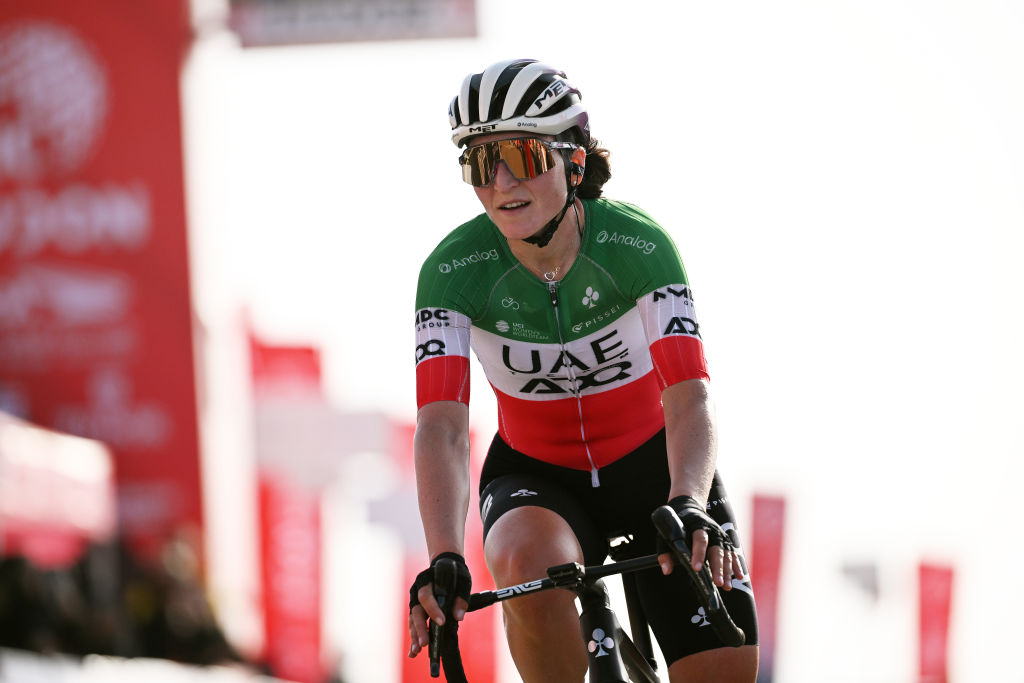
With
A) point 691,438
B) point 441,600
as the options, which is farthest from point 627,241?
point 441,600

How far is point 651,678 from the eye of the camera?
3.78m

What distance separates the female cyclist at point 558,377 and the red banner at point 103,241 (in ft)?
45.3

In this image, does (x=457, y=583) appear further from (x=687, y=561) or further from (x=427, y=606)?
(x=687, y=561)

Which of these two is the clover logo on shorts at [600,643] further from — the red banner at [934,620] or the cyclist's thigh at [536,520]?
the red banner at [934,620]

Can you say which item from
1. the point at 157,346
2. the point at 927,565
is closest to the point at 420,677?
the point at 927,565

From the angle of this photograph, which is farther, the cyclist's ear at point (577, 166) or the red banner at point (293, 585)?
the red banner at point (293, 585)

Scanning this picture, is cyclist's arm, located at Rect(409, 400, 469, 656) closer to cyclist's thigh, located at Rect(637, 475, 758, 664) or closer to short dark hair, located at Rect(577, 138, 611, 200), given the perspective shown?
cyclist's thigh, located at Rect(637, 475, 758, 664)

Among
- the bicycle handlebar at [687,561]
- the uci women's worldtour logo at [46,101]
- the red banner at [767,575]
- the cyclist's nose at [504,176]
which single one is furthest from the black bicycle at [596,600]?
the uci women's worldtour logo at [46,101]

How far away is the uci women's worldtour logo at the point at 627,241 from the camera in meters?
3.84

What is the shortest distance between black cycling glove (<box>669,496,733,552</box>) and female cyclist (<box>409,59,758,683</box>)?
2 centimetres

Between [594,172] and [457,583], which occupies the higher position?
[594,172]

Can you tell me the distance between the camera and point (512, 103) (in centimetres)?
371

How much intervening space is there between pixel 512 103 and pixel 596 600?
1531 millimetres

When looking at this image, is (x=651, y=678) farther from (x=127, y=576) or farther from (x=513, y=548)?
(x=127, y=576)
